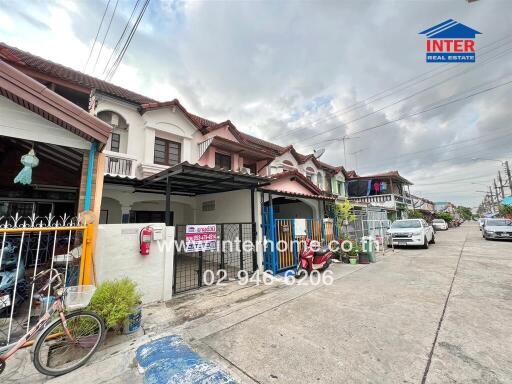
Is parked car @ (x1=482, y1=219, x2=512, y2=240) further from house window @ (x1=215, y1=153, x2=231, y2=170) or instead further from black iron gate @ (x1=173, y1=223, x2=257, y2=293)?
house window @ (x1=215, y1=153, x2=231, y2=170)

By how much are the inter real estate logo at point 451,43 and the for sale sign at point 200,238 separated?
9.55 m

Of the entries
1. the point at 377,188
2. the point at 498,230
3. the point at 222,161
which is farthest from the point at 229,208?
the point at 377,188

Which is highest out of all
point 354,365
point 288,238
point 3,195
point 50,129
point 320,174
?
point 320,174

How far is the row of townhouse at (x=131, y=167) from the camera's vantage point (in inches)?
150

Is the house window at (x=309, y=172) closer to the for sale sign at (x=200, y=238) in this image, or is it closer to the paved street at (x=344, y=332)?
the paved street at (x=344, y=332)

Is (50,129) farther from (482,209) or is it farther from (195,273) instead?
(482,209)

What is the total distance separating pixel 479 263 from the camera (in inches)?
324

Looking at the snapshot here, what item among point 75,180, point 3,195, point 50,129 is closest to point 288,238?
point 50,129

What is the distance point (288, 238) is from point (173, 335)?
5012 mm

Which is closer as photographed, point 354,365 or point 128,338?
point 354,365

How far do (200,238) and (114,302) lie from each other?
99.6 inches

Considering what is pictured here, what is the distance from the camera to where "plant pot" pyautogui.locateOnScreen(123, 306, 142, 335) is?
3.56 meters

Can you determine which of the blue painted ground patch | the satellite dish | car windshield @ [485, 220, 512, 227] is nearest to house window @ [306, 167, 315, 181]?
the satellite dish

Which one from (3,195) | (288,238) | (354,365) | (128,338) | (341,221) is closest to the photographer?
(354,365)
